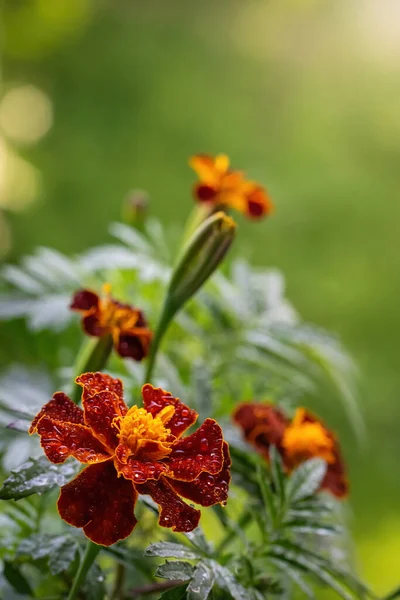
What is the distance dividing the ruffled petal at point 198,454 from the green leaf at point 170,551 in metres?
0.03

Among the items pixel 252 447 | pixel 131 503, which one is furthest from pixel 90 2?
pixel 131 503

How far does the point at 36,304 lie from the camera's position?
0.54 m

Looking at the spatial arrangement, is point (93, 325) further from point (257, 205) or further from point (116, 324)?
point (257, 205)

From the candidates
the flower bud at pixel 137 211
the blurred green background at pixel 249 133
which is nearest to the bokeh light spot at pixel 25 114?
the blurred green background at pixel 249 133

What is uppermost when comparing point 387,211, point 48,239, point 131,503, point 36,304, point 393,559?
point 387,211

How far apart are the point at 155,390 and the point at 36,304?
23cm

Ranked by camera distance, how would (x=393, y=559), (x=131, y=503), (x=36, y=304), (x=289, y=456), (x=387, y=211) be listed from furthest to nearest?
(x=387, y=211), (x=393, y=559), (x=36, y=304), (x=289, y=456), (x=131, y=503)

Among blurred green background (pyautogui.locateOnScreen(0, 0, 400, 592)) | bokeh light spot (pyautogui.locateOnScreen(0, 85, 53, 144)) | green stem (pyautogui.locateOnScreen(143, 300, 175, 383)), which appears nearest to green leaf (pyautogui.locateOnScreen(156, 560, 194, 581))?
green stem (pyautogui.locateOnScreen(143, 300, 175, 383))

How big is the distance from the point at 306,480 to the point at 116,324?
0.13 meters

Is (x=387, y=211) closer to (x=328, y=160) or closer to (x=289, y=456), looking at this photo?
(x=328, y=160)

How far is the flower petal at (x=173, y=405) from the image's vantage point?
1.07 ft

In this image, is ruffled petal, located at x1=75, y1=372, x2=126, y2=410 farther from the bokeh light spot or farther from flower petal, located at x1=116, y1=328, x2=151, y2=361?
the bokeh light spot

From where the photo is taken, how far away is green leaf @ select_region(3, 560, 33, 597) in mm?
351

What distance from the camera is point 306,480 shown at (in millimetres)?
392
